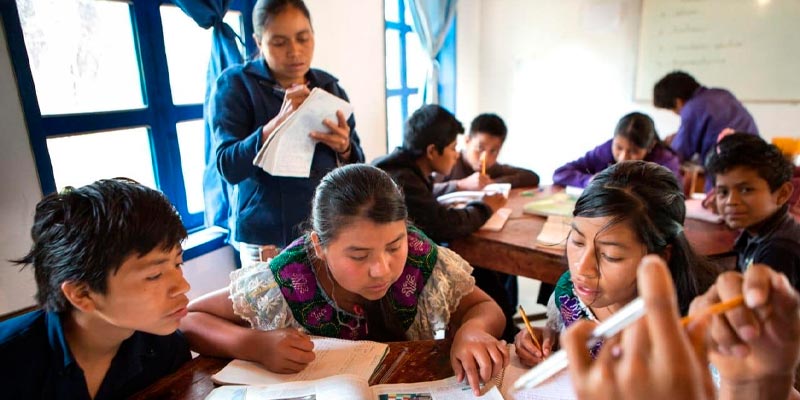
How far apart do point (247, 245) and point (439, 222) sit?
Result: 721 millimetres

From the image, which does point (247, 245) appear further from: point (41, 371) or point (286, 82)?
point (41, 371)

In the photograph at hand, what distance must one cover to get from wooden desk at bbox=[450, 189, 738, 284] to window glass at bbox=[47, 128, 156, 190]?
132 centimetres

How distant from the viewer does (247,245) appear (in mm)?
1772

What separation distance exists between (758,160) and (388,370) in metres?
1.39

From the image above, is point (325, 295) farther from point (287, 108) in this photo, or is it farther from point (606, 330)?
point (606, 330)

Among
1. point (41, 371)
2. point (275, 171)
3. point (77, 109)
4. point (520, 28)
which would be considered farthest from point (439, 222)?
point (520, 28)

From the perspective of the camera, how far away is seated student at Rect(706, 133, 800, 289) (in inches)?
59.4

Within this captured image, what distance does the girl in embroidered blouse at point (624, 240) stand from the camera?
3.37ft

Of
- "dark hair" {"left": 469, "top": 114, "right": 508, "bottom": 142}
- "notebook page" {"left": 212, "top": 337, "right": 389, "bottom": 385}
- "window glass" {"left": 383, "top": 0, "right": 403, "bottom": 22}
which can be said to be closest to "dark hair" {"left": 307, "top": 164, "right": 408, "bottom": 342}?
"notebook page" {"left": 212, "top": 337, "right": 389, "bottom": 385}

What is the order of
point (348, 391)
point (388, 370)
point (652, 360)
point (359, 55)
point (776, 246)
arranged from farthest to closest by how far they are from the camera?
1. point (359, 55)
2. point (776, 246)
3. point (388, 370)
4. point (348, 391)
5. point (652, 360)

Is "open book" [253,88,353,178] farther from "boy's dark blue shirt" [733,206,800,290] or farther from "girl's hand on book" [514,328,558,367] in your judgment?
"boy's dark blue shirt" [733,206,800,290]

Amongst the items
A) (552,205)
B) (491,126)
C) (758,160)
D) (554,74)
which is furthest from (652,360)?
(554,74)

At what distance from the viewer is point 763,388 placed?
1.65ft

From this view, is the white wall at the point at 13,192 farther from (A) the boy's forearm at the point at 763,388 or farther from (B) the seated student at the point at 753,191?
(B) the seated student at the point at 753,191
